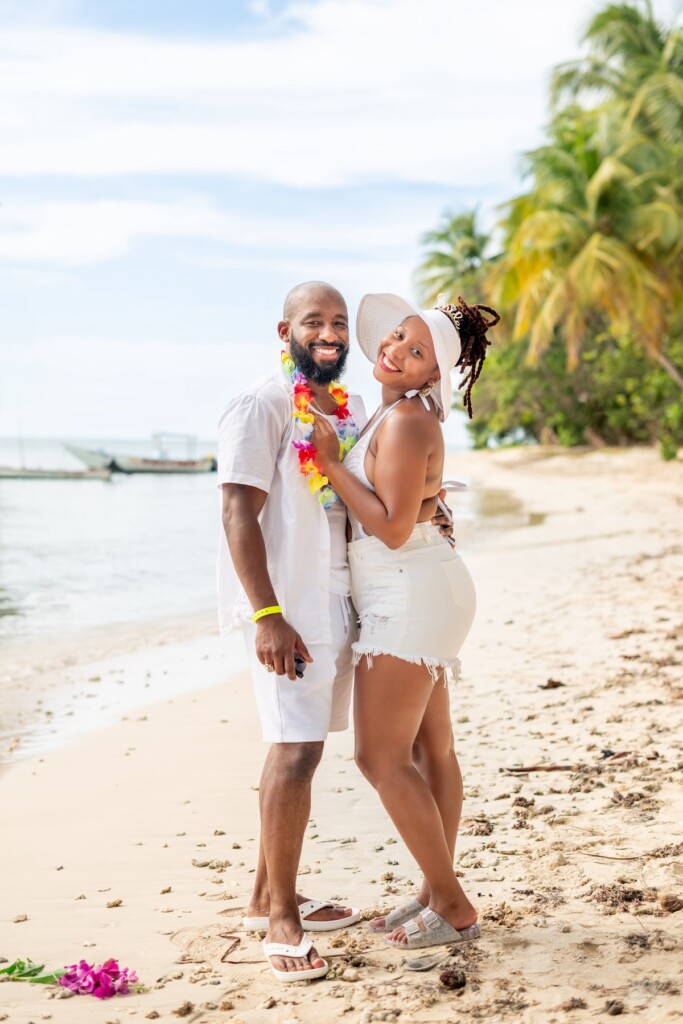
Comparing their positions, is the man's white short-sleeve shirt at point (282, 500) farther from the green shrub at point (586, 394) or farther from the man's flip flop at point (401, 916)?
the green shrub at point (586, 394)

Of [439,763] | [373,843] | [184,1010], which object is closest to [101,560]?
[373,843]

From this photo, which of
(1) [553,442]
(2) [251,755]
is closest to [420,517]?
(2) [251,755]

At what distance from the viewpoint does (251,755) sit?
6.00 metres

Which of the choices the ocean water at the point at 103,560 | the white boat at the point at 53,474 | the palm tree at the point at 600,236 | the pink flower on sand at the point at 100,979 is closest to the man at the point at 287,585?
the pink flower on sand at the point at 100,979

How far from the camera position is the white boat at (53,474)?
51.9 metres

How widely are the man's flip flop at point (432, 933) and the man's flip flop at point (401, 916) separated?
0.40ft

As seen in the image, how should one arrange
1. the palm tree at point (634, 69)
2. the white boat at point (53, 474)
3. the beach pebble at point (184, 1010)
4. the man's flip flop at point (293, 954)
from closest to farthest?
the beach pebble at point (184, 1010) < the man's flip flop at point (293, 954) < the palm tree at point (634, 69) < the white boat at point (53, 474)

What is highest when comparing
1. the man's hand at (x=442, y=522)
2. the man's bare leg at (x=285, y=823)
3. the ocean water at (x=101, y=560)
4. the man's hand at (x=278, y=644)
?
the man's hand at (x=442, y=522)

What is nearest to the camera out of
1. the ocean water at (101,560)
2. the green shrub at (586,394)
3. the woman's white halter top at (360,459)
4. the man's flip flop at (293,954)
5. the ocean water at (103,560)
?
the man's flip flop at (293,954)

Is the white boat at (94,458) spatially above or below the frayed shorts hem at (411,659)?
below

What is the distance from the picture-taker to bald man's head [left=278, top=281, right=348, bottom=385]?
346 cm

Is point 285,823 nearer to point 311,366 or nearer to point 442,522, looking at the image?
point 442,522

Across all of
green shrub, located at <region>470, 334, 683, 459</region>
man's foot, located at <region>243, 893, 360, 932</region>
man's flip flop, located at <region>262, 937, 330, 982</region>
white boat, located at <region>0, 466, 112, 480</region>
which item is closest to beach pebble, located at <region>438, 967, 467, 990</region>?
man's flip flop, located at <region>262, 937, 330, 982</region>

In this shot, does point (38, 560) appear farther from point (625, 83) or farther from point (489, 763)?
point (625, 83)
